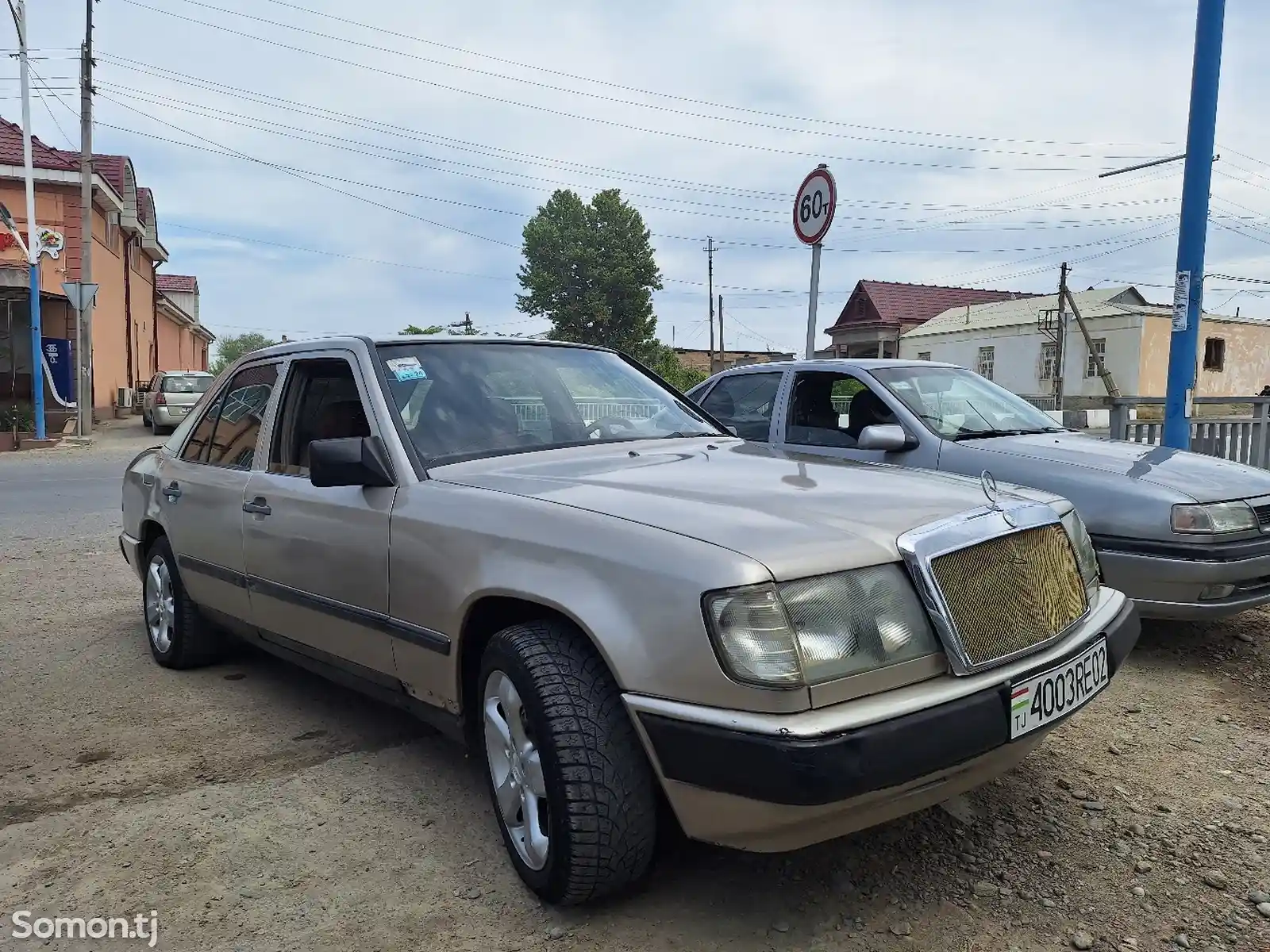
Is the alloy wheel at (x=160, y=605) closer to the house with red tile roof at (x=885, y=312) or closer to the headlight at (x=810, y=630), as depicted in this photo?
the headlight at (x=810, y=630)

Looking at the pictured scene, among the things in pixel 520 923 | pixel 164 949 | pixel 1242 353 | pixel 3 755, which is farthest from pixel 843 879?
pixel 1242 353

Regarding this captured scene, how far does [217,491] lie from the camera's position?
3.99m

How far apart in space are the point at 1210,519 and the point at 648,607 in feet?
10.7

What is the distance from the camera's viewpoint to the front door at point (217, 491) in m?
3.86

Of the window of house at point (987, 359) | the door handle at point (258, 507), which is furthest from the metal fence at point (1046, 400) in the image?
the door handle at point (258, 507)

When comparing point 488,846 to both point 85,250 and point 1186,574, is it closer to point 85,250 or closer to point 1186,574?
point 1186,574

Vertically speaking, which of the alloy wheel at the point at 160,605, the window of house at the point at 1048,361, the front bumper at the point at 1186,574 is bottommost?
the alloy wheel at the point at 160,605

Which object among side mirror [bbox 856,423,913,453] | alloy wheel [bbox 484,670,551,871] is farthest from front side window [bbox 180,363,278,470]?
side mirror [bbox 856,423,913,453]

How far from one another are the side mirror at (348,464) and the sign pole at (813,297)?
3956 millimetres

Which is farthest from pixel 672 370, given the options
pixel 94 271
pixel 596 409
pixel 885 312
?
pixel 596 409

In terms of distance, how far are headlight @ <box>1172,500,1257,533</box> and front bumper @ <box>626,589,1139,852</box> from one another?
2.43m

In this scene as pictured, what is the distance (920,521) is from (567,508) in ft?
2.99

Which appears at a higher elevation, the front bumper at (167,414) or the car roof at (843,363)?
the car roof at (843,363)

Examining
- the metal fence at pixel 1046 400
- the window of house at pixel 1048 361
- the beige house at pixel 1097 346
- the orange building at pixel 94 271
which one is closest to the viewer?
the orange building at pixel 94 271
